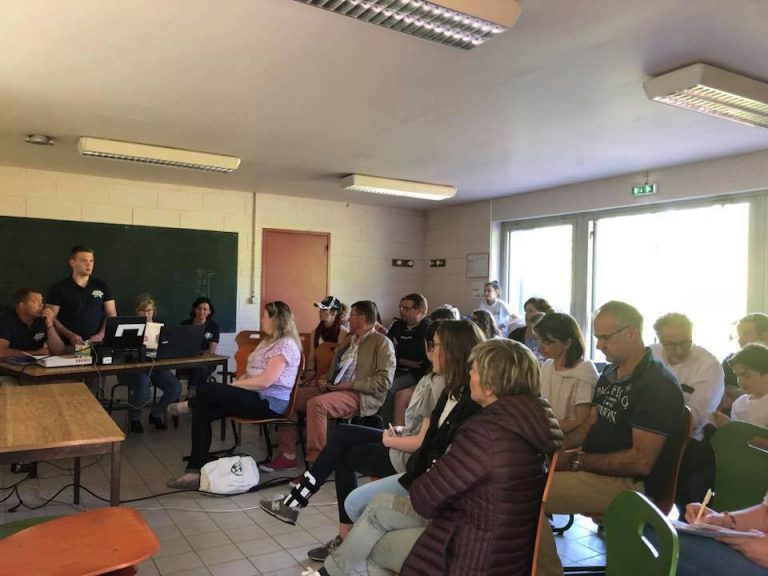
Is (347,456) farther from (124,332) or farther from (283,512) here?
(124,332)

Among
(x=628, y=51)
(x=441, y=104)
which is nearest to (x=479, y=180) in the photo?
(x=441, y=104)

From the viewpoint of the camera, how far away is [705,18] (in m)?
2.36

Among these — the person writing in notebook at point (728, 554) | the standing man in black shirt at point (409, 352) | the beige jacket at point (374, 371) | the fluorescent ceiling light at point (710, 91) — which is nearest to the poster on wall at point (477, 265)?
the standing man in black shirt at point (409, 352)

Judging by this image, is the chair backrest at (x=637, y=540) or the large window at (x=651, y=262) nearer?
the chair backrest at (x=637, y=540)

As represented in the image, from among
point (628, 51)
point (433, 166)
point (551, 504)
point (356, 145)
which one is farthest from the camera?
point (433, 166)

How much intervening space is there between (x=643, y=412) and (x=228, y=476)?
249 cm

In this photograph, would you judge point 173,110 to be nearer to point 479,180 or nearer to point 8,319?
point 8,319

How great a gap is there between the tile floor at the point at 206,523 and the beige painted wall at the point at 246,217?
3009 mm

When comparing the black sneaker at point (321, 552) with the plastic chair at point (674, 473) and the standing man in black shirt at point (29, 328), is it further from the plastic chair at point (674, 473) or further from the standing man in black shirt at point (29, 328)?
the standing man in black shirt at point (29, 328)

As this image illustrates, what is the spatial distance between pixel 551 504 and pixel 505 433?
894mm

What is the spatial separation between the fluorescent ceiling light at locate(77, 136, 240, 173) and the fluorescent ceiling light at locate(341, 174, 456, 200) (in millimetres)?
1217

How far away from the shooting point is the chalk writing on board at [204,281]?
6668mm

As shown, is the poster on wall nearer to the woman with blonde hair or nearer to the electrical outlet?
the electrical outlet

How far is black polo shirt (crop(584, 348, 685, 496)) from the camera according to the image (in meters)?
2.14
